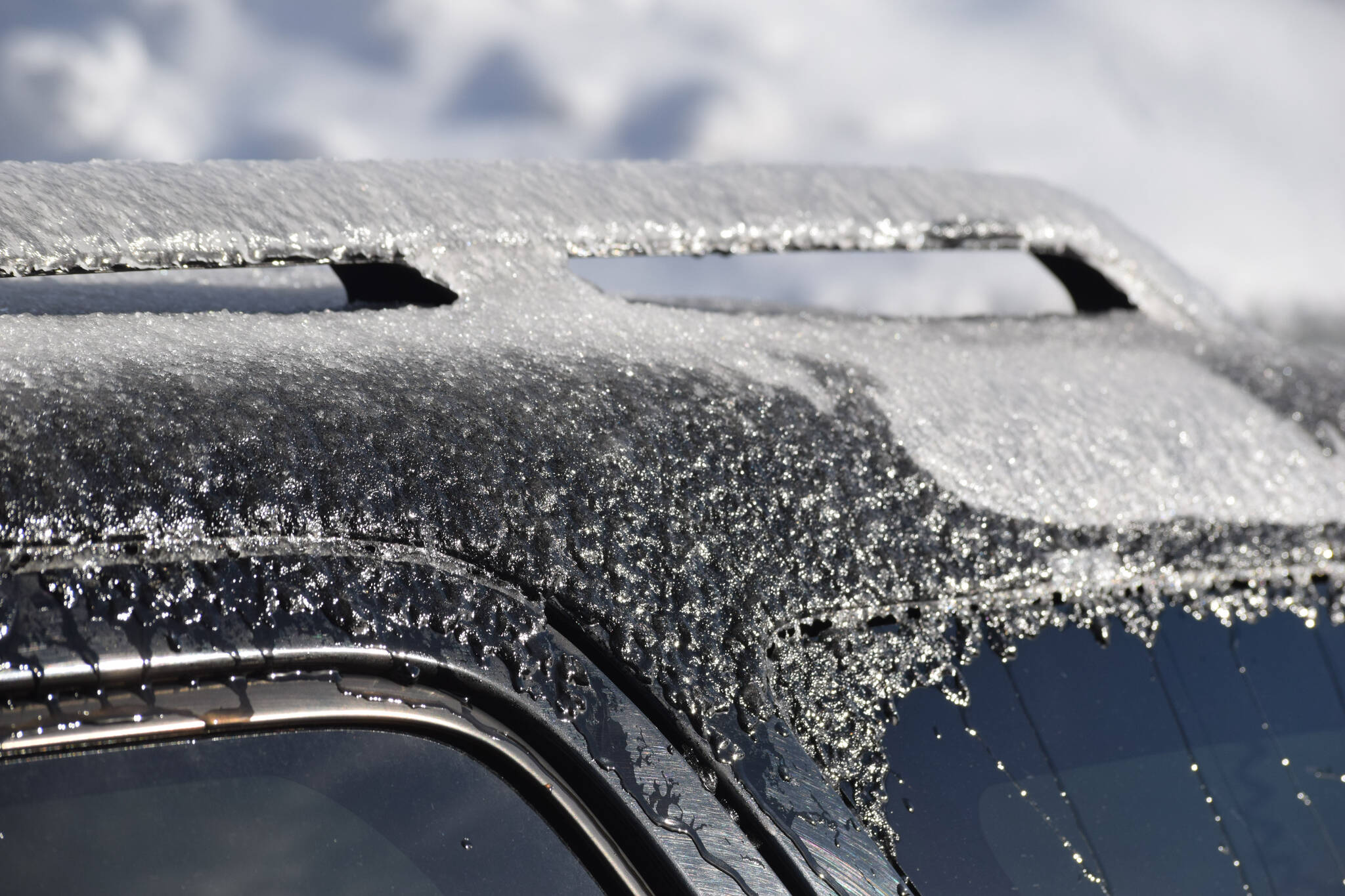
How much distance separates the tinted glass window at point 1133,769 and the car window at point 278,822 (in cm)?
31

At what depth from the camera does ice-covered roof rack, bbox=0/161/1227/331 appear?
1.00 meters

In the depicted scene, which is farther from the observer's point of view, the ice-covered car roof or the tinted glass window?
the tinted glass window

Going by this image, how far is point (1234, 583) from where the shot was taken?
3.81 feet

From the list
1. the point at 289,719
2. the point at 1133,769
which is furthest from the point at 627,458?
the point at 1133,769

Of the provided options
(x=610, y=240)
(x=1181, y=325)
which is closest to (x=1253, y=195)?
(x=1181, y=325)

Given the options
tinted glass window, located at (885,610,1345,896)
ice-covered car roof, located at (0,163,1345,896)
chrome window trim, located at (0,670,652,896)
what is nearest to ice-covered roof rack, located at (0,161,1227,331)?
ice-covered car roof, located at (0,163,1345,896)

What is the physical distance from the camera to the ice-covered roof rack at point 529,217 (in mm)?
1002

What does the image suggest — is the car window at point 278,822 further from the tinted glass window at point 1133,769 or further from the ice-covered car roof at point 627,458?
the tinted glass window at point 1133,769

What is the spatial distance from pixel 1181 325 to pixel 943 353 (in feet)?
1.54

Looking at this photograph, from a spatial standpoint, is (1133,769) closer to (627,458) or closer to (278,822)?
(627,458)

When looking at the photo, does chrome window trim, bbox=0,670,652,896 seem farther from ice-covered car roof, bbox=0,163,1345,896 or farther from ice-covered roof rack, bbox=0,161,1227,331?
ice-covered roof rack, bbox=0,161,1227,331

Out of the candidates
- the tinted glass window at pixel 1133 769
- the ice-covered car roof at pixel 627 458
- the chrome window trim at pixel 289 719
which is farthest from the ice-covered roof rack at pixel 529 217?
the tinted glass window at pixel 1133 769

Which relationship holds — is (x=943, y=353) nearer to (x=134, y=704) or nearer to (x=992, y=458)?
(x=992, y=458)

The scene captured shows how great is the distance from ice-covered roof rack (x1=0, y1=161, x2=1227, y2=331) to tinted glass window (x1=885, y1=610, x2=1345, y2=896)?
0.56 meters
